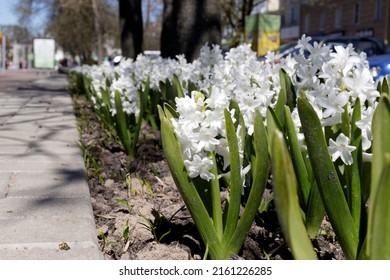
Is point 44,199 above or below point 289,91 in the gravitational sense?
below

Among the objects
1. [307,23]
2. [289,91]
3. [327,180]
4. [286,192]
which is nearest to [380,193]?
[286,192]

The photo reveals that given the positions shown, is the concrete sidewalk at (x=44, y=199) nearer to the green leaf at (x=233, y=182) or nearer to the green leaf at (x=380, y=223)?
the green leaf at (x=233, y=182)

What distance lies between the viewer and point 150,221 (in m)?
2.39

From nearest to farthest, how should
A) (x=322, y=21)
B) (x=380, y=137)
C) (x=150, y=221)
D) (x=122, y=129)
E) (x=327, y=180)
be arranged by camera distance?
(x=380, y=137) < (x=327, y=180) < (x=150, y=221) < (x=122, y=129) < (x=322, y=21)

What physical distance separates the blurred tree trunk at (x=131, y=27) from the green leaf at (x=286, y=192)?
39.4 feet

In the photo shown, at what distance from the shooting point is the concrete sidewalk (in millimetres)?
1973

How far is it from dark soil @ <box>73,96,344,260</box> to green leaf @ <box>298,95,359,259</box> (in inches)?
15.1

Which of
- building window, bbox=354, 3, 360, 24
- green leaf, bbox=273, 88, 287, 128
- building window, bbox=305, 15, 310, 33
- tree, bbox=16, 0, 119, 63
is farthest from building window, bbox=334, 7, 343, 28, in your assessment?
green leaf, bbox=273, 88, 287, 128

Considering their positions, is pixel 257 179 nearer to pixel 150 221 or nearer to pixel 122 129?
pixel 150 221

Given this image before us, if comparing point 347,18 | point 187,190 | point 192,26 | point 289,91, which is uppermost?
point 347,18

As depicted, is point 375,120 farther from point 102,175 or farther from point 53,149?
point 53,149

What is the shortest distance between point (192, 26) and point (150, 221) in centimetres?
433

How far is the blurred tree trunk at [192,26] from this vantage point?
6.31 metres

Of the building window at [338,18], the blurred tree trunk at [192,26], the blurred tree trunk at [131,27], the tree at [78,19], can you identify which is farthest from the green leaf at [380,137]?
the building window at [338,18]
